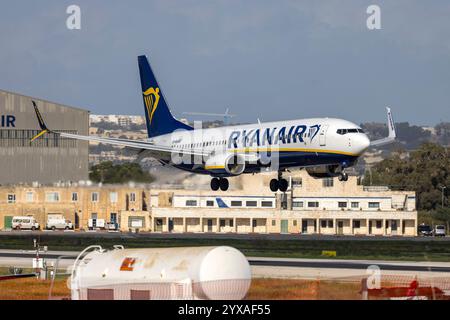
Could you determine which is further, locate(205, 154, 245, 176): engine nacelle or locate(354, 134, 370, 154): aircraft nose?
locate(205, 154, 245, 176): engine nacelle

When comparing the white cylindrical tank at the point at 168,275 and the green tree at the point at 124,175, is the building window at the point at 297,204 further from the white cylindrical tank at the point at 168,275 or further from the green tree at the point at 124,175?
the white cylindrical tank at the point at 168,275

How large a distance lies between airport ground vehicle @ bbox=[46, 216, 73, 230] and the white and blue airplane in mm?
36095

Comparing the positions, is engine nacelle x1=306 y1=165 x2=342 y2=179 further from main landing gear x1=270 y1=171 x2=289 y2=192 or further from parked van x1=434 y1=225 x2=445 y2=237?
parked van x1=434 y1=225 x2=445 y2=237

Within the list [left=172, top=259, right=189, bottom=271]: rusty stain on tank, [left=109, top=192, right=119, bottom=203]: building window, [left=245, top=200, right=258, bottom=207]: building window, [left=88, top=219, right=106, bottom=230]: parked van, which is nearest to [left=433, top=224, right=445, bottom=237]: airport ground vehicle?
[left=245, top=200, right=258, bottom=207]: building window

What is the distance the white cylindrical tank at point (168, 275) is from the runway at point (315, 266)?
14.7m

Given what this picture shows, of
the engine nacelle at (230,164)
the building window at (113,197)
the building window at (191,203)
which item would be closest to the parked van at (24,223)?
the building window at (113,197)

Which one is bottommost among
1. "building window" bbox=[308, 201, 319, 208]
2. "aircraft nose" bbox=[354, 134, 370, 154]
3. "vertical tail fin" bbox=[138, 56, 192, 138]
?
"building window" bbox=[308, 201, 319, 208]

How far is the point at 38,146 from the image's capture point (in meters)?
154

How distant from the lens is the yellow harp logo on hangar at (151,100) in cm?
10936

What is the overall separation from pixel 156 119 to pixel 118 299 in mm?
65750

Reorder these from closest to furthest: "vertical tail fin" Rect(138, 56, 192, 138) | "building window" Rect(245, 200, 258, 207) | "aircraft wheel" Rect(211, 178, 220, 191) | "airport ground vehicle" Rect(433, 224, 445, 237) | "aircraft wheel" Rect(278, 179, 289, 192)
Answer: "aircraft wheel" Rect(278, 179, 289, 192) → "aircraft wheel" Rect(211, 178, 220, 191) → "vertical tail fin" Rect(138, 56, 192, 138) → "airport ground vehicle" Rect(433, 224, 445, 237) → "building window" Rect(245, 200, 258, 207)

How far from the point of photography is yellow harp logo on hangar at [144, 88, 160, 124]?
359 ft
